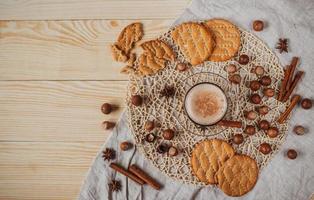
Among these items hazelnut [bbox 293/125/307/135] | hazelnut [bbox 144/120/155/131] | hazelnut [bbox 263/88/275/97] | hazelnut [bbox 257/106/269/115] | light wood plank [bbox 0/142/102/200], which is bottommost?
light wood plank [bbox 0/142/102/200]

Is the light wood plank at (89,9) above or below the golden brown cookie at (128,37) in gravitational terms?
above

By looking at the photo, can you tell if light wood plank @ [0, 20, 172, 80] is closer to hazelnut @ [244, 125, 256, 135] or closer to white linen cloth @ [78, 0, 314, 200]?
white linen cloth @ [78, 0, 314, 200]

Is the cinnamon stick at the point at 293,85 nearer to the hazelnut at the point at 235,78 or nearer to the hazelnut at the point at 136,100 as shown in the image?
the hazelnut at the point at 235,78

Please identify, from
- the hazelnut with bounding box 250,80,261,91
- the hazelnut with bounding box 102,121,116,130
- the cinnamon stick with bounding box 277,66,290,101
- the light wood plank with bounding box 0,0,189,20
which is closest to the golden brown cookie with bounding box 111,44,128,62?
the light wood plank with bounding box 0,0,189,20

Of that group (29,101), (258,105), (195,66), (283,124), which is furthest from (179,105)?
(29,101)

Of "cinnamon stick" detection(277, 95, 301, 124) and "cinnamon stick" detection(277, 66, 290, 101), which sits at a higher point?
"cinnamon stick" detection(277, 66, 290, 101)

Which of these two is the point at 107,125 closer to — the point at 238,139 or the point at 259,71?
the point at 238,139

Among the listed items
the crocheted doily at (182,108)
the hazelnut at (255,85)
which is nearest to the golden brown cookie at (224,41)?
the crocheted doily at (182,108)
